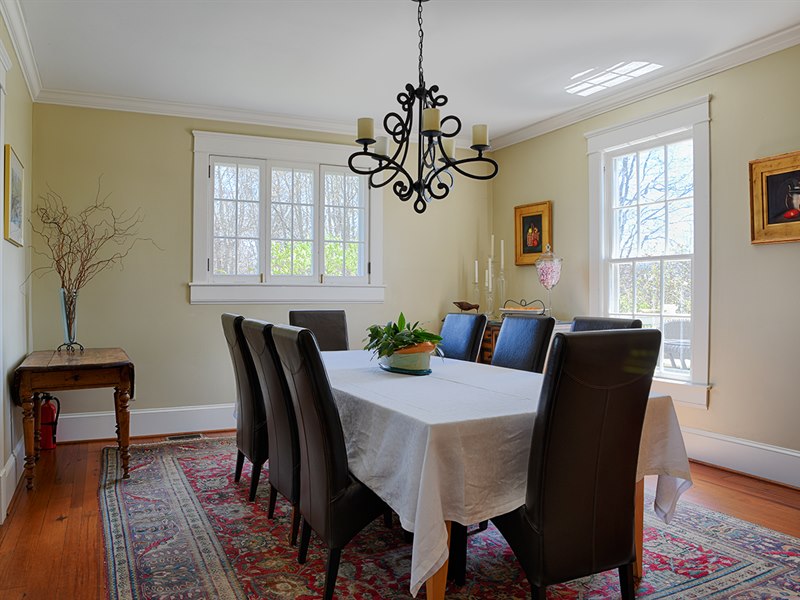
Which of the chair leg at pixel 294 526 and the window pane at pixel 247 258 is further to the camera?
the window pane at pixel 247 258

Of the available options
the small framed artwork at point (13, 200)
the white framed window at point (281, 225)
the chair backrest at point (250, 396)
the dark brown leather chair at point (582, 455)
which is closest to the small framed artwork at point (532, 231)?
the white framed window at point (281, 225)

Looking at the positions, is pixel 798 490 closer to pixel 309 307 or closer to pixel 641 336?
pixel 641 336

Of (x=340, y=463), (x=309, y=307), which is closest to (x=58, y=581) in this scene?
(x=340, y=463)

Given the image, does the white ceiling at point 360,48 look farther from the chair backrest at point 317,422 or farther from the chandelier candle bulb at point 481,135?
the chair backrest at point 317,422

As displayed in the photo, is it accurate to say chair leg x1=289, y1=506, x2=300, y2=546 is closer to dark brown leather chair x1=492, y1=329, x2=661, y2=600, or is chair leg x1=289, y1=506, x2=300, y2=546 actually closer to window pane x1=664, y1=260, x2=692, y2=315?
dark brown leather chair x1=492, y1=329, x2=661, y2=600

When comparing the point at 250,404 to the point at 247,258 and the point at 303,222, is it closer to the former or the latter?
the point at 247,258

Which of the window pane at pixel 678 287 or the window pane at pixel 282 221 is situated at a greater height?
the window pane at pixel 282 221

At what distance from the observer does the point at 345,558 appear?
2436 mm

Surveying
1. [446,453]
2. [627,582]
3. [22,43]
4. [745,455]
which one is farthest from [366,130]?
[745,455]

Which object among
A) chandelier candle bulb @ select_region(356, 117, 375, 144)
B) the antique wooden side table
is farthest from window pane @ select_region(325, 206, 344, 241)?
chandelier candle bulb @ select_region(356, 117, 375, 144)

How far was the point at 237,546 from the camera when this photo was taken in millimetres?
2568

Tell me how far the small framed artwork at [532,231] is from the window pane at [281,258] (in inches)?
82.8

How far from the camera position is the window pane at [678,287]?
3982 millimetres

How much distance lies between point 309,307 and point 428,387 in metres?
2.84
